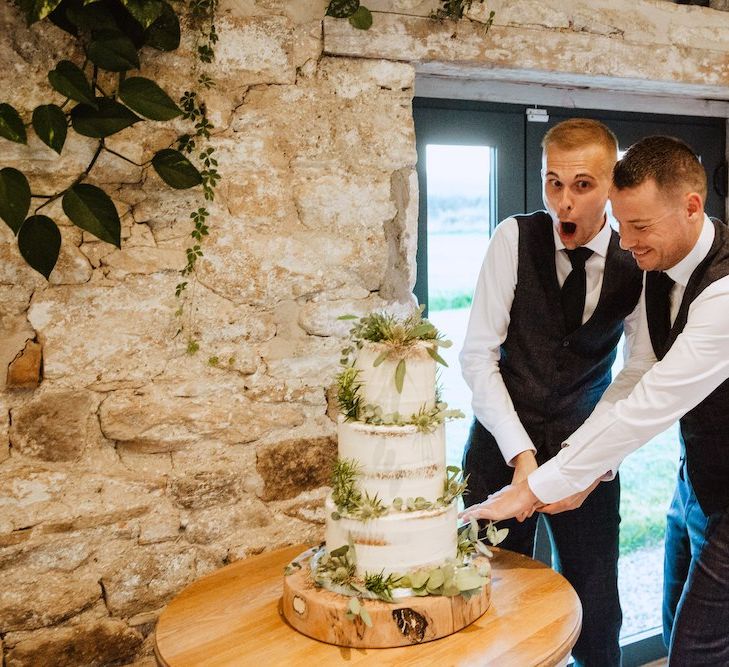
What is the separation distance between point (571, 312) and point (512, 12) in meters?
0.99

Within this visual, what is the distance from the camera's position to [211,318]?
2053mm

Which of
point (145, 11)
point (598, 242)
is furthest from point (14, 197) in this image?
point (598, 242)

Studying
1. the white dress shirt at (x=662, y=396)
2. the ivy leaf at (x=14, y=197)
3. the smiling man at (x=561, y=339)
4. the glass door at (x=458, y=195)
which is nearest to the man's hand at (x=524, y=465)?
the smiling man at (x=561, y=339)

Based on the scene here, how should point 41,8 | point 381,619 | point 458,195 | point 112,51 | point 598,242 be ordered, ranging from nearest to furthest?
point 381,619, point 41,8, point 112,51, point 598,242, point 458,195

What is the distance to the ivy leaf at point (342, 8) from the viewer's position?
2.07 metres

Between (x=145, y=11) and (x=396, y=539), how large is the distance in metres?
1.34

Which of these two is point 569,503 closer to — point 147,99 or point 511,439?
point 511,439

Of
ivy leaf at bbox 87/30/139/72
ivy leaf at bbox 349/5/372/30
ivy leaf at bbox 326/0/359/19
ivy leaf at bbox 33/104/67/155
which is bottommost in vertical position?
ivy leaf at bbox 33/104/67/155

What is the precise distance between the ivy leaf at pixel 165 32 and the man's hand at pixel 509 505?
1422 mm

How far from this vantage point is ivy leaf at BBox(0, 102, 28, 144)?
173 centimetres

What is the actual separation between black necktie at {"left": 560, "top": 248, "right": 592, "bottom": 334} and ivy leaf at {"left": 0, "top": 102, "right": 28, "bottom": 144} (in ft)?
4.83

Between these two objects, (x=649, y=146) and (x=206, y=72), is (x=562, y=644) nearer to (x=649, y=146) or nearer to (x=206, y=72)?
(x=649, y=146)

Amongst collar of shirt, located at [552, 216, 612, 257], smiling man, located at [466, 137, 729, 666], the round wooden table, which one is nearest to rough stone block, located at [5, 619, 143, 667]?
the round wooden table

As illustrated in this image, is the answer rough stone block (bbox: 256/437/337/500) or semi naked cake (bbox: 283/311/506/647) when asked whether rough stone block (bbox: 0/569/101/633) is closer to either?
rough stone block (bbox: 256/437/337/500)
